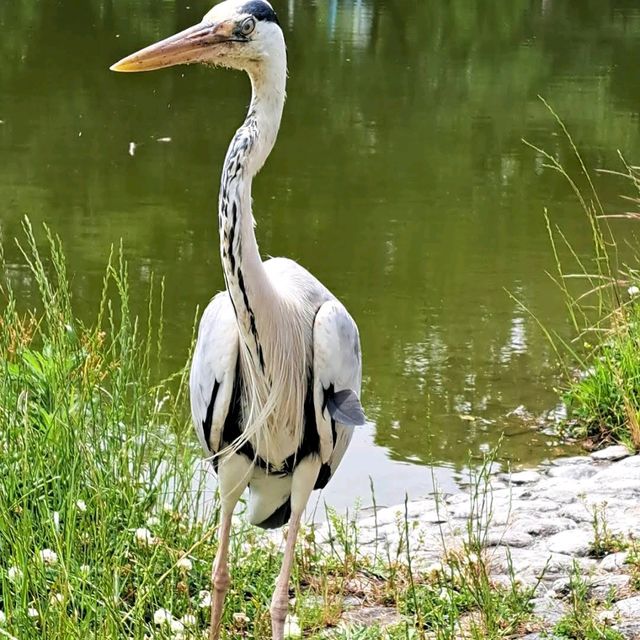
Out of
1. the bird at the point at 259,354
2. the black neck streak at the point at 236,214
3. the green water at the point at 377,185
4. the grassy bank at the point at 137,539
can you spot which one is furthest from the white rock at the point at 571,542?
the black neck streak at the point at 236,214

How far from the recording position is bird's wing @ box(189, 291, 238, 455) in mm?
3672

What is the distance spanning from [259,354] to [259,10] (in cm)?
105

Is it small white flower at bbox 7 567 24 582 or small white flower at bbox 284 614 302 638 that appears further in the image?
small white flower at bbox 284 614 302 638

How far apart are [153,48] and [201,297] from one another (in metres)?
5.05

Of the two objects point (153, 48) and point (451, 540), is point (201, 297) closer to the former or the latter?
point (451, 540)

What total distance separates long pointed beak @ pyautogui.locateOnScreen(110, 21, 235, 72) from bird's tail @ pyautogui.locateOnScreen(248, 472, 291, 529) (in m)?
1.43

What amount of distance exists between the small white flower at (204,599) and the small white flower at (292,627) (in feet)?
0.90

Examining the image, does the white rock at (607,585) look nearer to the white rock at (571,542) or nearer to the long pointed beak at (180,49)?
the white rock at (571,542)

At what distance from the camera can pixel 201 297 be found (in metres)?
8.35

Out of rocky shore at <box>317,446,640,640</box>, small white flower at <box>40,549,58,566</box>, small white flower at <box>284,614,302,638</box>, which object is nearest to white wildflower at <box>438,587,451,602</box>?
rocky shore at <box>317,446,640,640</box>

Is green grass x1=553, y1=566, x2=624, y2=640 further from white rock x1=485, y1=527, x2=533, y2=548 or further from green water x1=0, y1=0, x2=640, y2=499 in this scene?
green water x1=0, y1=0, x2=640, y2=499

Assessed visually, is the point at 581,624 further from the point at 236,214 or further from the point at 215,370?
the point at 236,214

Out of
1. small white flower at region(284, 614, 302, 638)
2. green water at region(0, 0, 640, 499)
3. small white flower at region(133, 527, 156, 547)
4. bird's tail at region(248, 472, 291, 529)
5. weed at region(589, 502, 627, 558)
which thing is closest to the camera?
small white flower at region(133, 527, 156, 547)

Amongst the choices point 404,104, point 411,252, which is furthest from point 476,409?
point 404,104
